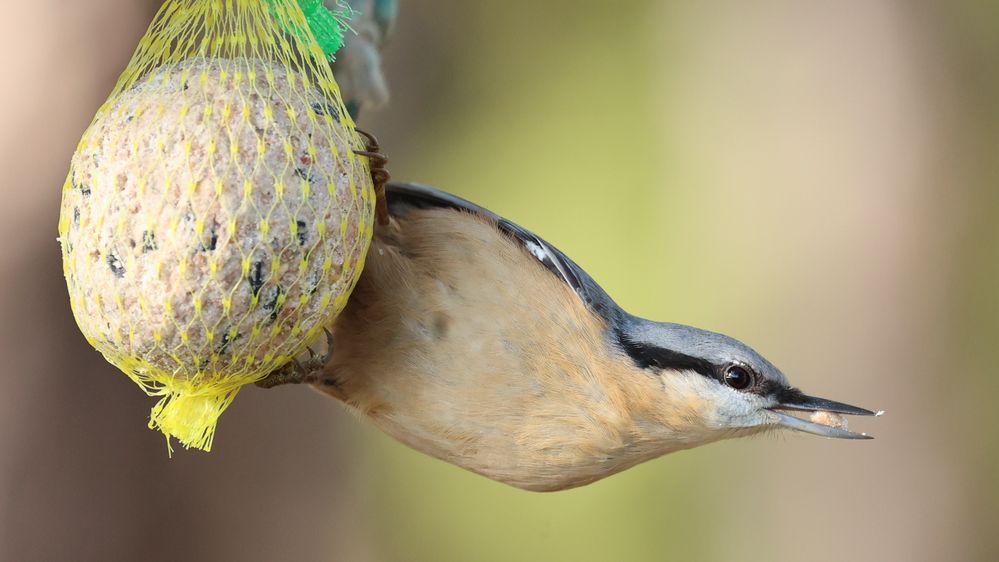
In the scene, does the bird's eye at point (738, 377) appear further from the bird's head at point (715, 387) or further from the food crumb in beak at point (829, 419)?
the food crumb in beak at point (829, 419)

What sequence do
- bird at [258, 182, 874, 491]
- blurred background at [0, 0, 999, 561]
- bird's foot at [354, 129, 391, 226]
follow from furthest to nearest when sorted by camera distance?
blurred background at [0, 0, 999, 561]
bird at [258, 182, 874, 491]
bird's foot at [354, 129, 391, 226]

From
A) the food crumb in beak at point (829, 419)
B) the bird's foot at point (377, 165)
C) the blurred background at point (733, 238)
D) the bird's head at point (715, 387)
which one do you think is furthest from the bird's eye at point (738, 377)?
the blurred background at point (733, 238)

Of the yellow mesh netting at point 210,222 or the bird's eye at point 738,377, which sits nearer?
the yellow mesh netting at point 210,222

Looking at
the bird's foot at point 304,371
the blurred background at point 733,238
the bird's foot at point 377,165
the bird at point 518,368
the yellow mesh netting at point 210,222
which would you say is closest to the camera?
the yellow mesh netting at point 210,222

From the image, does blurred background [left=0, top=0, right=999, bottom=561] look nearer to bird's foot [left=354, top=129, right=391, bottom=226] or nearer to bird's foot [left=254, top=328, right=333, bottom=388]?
bird's foot [left=254, top=328, right=333, bottom=388]

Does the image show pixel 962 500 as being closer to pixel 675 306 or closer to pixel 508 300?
pixel 675 306

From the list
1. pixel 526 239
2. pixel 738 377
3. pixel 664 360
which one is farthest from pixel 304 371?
pixel 738 377

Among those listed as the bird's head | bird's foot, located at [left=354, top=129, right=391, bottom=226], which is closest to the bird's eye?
the bird's head
